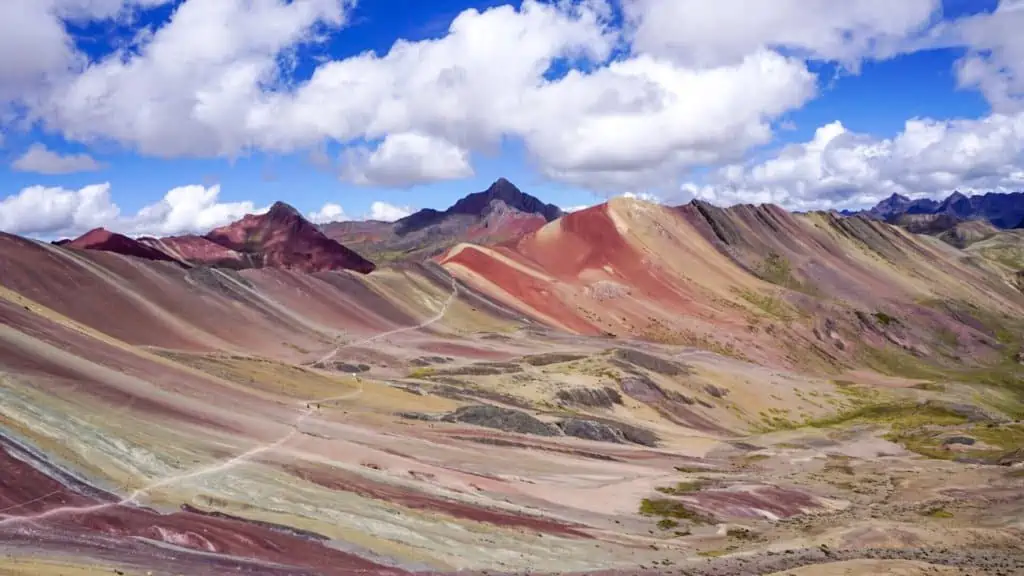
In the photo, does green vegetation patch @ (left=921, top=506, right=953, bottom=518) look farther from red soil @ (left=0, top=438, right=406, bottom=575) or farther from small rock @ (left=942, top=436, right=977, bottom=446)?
red soil @ (left=0, top=438, right=406, bottom=575)

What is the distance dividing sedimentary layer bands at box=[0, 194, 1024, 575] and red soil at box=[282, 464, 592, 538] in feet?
0.73

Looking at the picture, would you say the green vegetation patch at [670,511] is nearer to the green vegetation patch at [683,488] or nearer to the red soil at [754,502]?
the red soil at [754,502]

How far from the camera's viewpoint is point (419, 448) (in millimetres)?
66062

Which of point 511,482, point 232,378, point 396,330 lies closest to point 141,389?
point 232,378

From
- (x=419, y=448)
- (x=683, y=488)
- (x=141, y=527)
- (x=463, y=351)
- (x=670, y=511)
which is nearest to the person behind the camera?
(x=141, y=527)

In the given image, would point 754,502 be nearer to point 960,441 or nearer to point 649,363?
point 960,441

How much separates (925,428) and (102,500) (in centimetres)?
10592

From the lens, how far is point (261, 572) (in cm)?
3369

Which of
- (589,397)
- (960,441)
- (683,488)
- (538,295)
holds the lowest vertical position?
(960,441)

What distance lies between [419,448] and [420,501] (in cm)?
1504

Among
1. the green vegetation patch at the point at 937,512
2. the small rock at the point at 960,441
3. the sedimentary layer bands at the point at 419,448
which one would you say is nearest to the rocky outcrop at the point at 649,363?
the sedimentary layer bands at the point at 419,448

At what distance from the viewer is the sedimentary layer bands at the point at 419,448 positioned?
1542 inches

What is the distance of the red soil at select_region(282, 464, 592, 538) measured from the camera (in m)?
49.8

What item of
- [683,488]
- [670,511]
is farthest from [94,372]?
[683,488]
